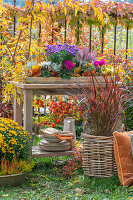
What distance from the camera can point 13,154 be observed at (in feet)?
10.1

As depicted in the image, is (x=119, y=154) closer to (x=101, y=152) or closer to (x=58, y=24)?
(x=101, y=152)

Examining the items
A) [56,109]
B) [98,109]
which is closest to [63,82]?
[98,109]

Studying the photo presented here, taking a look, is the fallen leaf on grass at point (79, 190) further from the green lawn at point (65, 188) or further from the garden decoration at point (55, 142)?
the garden decoration at point (55, 142)

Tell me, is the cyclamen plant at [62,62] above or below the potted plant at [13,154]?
above

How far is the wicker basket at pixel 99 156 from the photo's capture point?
298 centimetres

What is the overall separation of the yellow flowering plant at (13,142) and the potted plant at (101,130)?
571 mm

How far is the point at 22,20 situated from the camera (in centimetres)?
387

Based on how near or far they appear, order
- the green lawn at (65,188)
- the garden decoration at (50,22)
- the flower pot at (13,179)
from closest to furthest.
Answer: the green lawn at (65,188), the flower pot at (13,179), the garden decoration at (50,22)

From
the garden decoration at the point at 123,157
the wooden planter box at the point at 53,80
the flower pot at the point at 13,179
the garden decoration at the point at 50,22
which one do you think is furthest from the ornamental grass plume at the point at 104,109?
the garden decoration at the point at 50,22

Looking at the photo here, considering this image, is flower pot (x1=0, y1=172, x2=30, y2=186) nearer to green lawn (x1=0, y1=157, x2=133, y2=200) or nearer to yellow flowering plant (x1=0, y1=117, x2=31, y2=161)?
green lawn (x1=0, y1=157, x2=133, y2=200)

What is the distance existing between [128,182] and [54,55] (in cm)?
151

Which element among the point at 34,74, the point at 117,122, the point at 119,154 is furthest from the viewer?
the point at 34,74

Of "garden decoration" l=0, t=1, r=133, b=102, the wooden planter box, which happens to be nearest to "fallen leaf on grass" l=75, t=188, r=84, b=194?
the wooden planter box

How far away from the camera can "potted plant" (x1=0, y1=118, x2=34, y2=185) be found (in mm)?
2916
